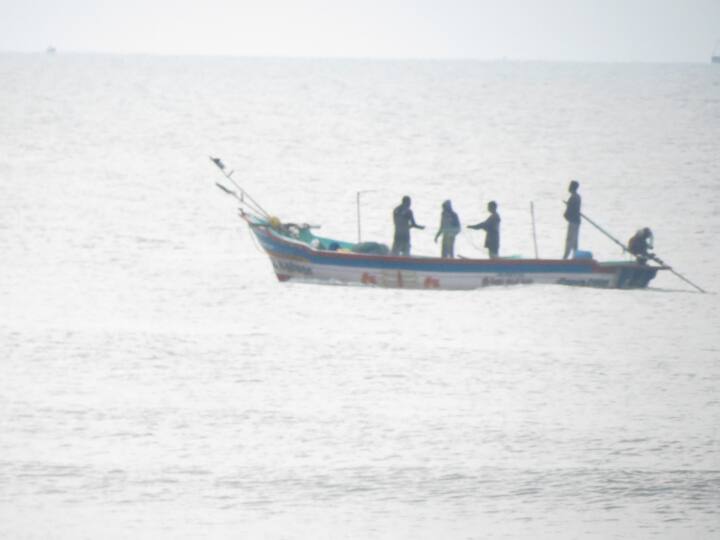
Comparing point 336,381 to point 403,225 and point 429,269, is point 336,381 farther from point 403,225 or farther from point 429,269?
point 403,225

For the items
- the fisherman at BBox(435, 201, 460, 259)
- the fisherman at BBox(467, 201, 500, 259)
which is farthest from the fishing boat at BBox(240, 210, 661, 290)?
the fisherman at BBox(467, 201, 500, 259)

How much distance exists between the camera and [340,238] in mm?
34469

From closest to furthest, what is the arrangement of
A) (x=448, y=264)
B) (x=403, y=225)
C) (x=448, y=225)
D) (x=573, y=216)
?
(x=448, y=264), (x=403, y=225), (x=448, y=225), (x=573, y=216)

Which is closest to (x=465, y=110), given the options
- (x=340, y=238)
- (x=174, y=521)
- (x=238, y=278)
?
(x=340, y=238)

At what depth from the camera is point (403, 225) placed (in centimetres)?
2456

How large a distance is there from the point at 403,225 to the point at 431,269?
83cm

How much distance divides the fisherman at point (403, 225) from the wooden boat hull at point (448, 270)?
0.47 meters

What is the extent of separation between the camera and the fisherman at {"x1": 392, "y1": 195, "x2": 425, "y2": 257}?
80.2ft

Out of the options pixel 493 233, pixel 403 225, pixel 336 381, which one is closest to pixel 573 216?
pixel 493 233

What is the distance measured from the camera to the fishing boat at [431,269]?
79.9ft

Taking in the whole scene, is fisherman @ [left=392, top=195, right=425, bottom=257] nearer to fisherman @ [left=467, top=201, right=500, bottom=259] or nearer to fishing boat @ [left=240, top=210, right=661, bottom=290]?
fishing boat @ [left=240, top=210, right=661, bottom=290]

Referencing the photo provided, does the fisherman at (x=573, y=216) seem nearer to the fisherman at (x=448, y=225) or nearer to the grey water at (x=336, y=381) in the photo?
the grey water at (x=336, y=381)

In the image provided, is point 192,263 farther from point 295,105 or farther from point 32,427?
point 295,105

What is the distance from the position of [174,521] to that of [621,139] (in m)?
60.9
